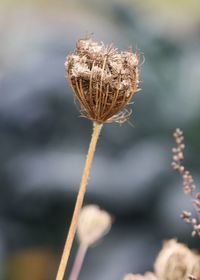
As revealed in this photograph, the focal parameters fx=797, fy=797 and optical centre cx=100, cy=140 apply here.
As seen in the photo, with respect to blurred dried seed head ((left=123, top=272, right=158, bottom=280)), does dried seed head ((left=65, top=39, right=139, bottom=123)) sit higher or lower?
higher

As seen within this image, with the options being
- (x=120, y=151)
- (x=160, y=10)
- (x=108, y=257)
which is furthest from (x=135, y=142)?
(x=160, y=10)

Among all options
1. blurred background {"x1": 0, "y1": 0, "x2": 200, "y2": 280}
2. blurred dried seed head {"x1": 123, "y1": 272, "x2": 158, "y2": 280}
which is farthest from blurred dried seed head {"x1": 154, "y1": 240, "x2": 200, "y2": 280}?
blurred background {"x1": 0, "y1": 0, "x2": 200, "y2": 280}

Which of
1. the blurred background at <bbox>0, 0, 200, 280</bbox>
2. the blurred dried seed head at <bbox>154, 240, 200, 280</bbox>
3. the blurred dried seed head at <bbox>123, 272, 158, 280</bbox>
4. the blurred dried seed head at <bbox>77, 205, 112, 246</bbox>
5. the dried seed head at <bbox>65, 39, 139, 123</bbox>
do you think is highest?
the blurred background at <bbox>0, 0, 200, 280</bbox>

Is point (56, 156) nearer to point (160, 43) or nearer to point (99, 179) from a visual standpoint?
point (99, 179)

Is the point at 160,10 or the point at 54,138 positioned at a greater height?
the point at 160,10

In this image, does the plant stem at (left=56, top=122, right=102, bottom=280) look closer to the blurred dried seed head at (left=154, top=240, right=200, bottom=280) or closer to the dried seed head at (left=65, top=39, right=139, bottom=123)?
the dried seed head at (left=65, top=39, right=139, bottom=123)
